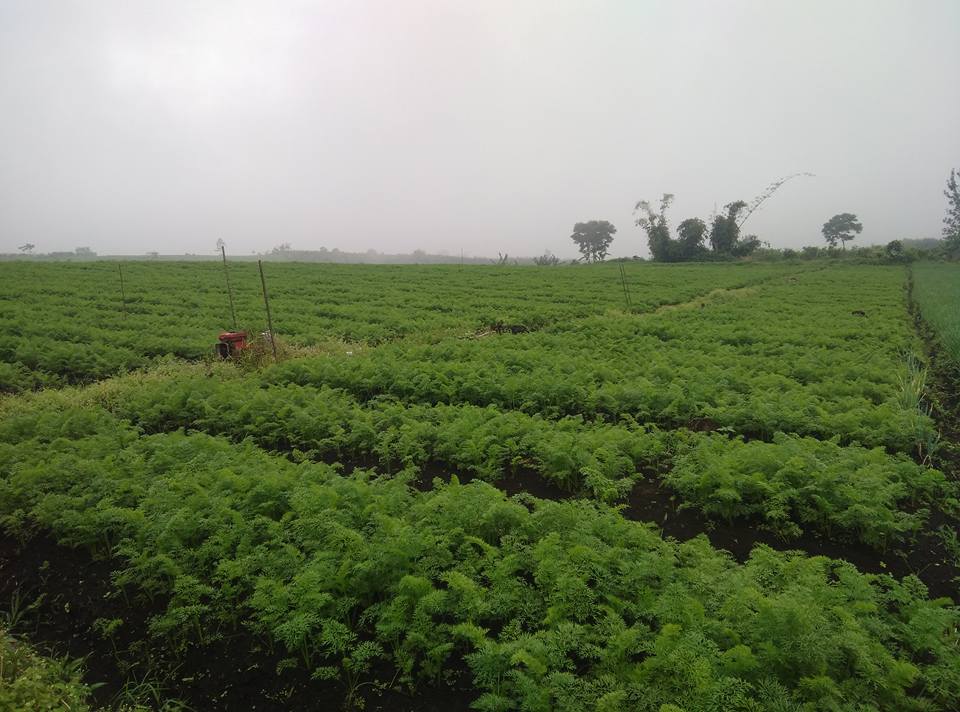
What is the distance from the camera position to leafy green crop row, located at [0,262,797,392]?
1620 centimetres

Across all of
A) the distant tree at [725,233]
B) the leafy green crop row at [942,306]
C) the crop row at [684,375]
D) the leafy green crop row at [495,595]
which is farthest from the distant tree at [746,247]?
the leafy green crop row at [495,595]

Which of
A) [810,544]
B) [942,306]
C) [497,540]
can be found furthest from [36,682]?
[942,306]

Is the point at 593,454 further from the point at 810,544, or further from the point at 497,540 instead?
the point at 810,544

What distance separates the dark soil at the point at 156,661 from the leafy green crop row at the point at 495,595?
0.44 ft

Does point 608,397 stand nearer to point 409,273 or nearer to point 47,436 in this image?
point 47,436

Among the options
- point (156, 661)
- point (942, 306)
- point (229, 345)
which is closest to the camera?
point (156, 661)

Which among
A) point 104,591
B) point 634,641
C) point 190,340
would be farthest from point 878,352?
point 190,340

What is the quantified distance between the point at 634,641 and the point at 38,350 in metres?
18.8

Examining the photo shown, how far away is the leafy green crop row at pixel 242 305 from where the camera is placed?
16203 mm

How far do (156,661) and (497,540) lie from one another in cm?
340

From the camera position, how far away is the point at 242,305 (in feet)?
84.5

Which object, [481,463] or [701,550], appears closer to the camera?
[701,550]

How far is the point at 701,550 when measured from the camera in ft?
17.6

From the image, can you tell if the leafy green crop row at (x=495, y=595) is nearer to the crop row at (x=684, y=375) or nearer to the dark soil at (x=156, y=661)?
the dark soil at (x=156, y=661)
